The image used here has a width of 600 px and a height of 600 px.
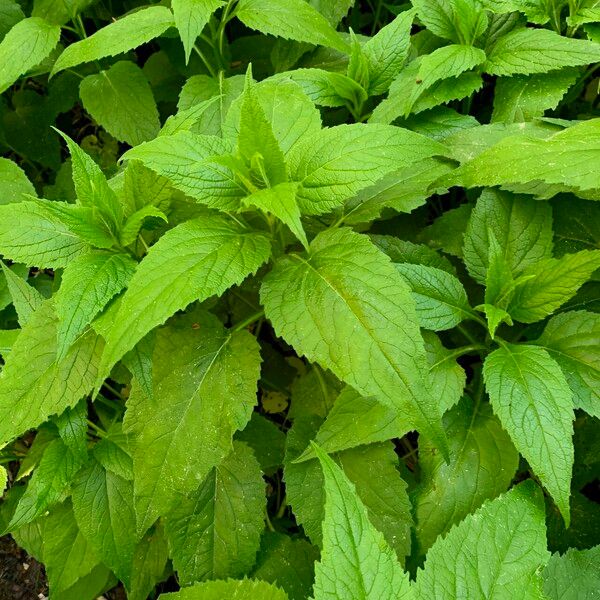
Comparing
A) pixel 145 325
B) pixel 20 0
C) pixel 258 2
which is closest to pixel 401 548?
pixel 145 325

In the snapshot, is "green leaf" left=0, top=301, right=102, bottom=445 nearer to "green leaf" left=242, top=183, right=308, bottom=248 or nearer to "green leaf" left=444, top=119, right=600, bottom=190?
"green leaf" left=242, top=183, right=308, bottom=248

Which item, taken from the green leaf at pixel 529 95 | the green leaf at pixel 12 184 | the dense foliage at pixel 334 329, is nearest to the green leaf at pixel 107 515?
the dense foliage at pixel 334 329

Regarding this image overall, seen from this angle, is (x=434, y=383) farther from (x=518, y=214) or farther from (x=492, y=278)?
(x=518, y=214)

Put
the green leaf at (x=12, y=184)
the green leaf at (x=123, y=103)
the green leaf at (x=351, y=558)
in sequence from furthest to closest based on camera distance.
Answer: the green leaf at (x=123, y=103) → the green leaf at (x=12, y=184) → the green leaf at (x=351, y=558)

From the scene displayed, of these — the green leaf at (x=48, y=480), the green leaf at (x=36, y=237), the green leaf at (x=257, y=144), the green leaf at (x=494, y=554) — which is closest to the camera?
the green leaf at (x=494, y=554)

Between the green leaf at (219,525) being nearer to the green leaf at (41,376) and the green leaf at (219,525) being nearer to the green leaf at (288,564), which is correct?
the green leaf at (288,564)

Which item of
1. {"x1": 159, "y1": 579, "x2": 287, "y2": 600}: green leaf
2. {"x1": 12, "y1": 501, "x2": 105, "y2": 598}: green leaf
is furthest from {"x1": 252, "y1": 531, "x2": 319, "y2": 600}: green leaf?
{"x1": 12, "y1": 501, "x2": 105, "y2": 598}: green leaf
